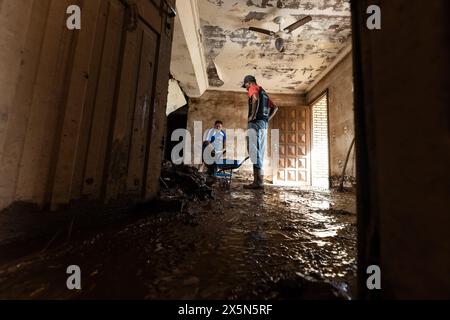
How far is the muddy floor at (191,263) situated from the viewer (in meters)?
0.68

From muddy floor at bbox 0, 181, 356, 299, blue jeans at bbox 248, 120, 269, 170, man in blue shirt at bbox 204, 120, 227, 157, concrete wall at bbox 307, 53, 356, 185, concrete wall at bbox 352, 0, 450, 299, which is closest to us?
concrete wall at bbox 352, 0, 450, 299

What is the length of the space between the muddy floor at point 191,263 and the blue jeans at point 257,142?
265 centimetres

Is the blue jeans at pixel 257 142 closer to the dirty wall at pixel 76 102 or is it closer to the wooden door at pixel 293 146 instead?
the dirty wall at pixel 76 102

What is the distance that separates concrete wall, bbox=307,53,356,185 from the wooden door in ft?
3.92

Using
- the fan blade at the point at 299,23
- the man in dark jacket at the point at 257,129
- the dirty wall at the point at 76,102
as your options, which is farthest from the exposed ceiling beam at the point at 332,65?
the dirty wall at the point at 76,102

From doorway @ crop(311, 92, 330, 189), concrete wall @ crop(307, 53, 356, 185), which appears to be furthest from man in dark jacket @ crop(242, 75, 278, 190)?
doorway @ crop(311, 92, 330, 189)

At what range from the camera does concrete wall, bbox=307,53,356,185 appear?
537cm

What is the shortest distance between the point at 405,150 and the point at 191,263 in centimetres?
82

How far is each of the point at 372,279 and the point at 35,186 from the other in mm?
1420

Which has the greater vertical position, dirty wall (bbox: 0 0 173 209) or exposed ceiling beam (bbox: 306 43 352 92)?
exposed ceiling beam (bbox: 306 43 352 92)

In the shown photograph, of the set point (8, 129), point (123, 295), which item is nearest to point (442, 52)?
point (123, 295)

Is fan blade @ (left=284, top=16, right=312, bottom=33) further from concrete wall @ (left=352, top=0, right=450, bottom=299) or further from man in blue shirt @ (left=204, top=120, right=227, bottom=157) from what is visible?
concrete wall @ (left=352, top=0, right=450, bottom=299)

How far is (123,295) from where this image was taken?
2.12 feet
